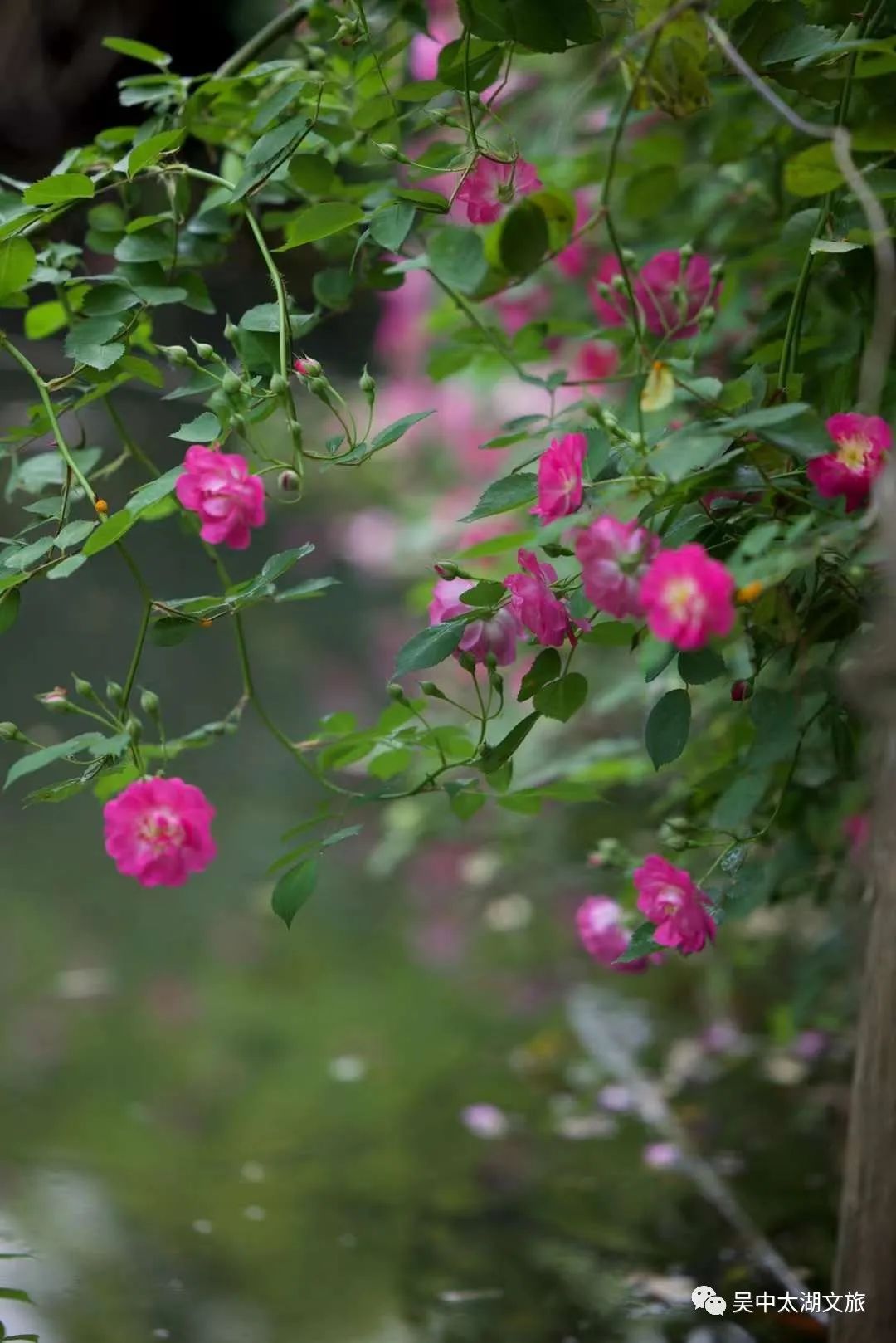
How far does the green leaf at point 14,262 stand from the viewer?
755mm

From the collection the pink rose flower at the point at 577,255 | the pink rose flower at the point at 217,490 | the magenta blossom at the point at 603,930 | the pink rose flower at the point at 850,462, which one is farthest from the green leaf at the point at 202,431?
the pink rose flower at the point at 577,255

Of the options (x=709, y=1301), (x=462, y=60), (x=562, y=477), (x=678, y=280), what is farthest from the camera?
(x=709, y=1301)

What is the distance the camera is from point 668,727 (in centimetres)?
72

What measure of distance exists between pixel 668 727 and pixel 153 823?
31cm

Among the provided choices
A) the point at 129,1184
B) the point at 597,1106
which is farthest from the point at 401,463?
the point at 129,1184

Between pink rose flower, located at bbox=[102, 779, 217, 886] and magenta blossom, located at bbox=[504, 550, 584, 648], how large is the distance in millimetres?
226

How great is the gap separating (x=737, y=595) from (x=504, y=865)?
1.53 m

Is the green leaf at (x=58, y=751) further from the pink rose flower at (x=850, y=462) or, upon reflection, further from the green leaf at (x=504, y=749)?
the pink rose flower at (x=850, y=462)

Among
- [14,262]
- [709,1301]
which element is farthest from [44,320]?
[709,1301]

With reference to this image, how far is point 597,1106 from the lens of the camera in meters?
Result: 1.48

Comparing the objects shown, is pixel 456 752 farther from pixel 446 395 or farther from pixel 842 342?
pixel 446 395

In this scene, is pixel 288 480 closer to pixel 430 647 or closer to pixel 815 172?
pixel 430 647

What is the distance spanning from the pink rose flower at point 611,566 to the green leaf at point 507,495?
11cm

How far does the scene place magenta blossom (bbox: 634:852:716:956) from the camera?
74cm
